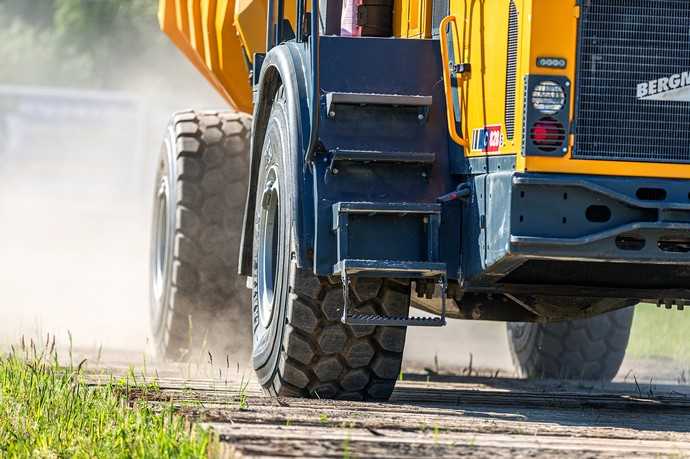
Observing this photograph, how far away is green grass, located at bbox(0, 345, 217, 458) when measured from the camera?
5.24 meters

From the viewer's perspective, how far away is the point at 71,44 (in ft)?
94.1

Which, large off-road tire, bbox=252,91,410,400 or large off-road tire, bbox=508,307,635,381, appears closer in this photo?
large off-road tire, bbox=252,91,410,400

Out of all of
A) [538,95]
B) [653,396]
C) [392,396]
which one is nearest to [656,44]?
[538,95]

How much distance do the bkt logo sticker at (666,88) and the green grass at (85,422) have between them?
2163mm

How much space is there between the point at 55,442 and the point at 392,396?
6.74 ft

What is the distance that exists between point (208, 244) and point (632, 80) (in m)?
3.81

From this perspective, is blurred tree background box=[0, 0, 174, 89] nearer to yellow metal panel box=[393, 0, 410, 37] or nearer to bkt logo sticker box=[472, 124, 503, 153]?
yellow metal panel box=[393, 0, 410, 37]

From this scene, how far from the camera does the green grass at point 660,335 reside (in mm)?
13672

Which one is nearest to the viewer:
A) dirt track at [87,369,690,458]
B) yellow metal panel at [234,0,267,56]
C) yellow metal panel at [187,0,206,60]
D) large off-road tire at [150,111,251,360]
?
dirt track at [87,369,690,458]

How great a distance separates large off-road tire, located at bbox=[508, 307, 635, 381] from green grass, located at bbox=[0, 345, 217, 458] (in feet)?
12.5

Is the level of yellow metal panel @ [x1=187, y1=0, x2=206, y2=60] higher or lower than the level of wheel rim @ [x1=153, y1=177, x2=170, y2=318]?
higher

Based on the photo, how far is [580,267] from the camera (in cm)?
679

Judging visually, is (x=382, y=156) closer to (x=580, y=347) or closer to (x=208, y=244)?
(x=208, y=244)

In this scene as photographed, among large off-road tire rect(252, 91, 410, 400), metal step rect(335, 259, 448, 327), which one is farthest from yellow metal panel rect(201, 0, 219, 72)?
metal step rect(335, 259, 448, 327)
